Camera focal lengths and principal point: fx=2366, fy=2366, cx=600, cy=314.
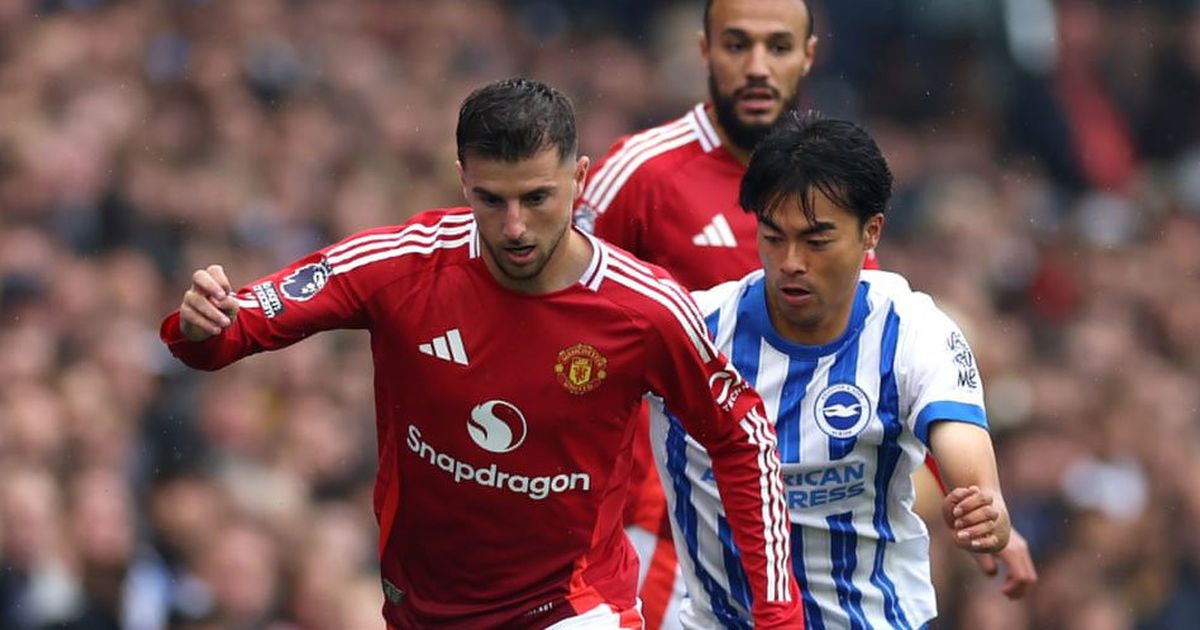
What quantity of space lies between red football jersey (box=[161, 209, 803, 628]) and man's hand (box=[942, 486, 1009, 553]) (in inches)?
20.7

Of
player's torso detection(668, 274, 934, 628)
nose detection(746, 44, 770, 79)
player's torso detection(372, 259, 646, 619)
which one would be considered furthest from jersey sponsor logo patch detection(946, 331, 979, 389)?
nose detection(746, 44, 770, 79)

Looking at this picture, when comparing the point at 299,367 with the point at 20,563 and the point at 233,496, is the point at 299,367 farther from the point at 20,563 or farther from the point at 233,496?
the point at 20,563

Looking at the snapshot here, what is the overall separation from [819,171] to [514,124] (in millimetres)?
796

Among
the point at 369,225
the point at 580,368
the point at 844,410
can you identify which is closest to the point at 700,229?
the point at 844,410

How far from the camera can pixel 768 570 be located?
5766 mm

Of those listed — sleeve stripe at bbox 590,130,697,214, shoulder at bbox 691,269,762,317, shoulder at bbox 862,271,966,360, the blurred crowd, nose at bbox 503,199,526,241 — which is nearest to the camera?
nose at bbox 503,199,526,241

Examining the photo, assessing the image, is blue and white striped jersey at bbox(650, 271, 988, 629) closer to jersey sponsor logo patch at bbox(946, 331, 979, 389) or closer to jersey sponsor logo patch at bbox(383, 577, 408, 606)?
jersey sponsor logo patch at bbox(946, 331, 979, 389)

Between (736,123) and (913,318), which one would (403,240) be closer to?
(913,318)

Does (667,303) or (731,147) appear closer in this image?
(667,303)

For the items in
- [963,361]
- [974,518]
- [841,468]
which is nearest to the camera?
[974,518]

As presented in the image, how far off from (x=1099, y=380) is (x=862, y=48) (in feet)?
10.9

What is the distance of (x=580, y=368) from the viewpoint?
582 cm

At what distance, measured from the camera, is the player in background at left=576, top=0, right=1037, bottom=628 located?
7.10 meters

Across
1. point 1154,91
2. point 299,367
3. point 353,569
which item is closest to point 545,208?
point 353,569
